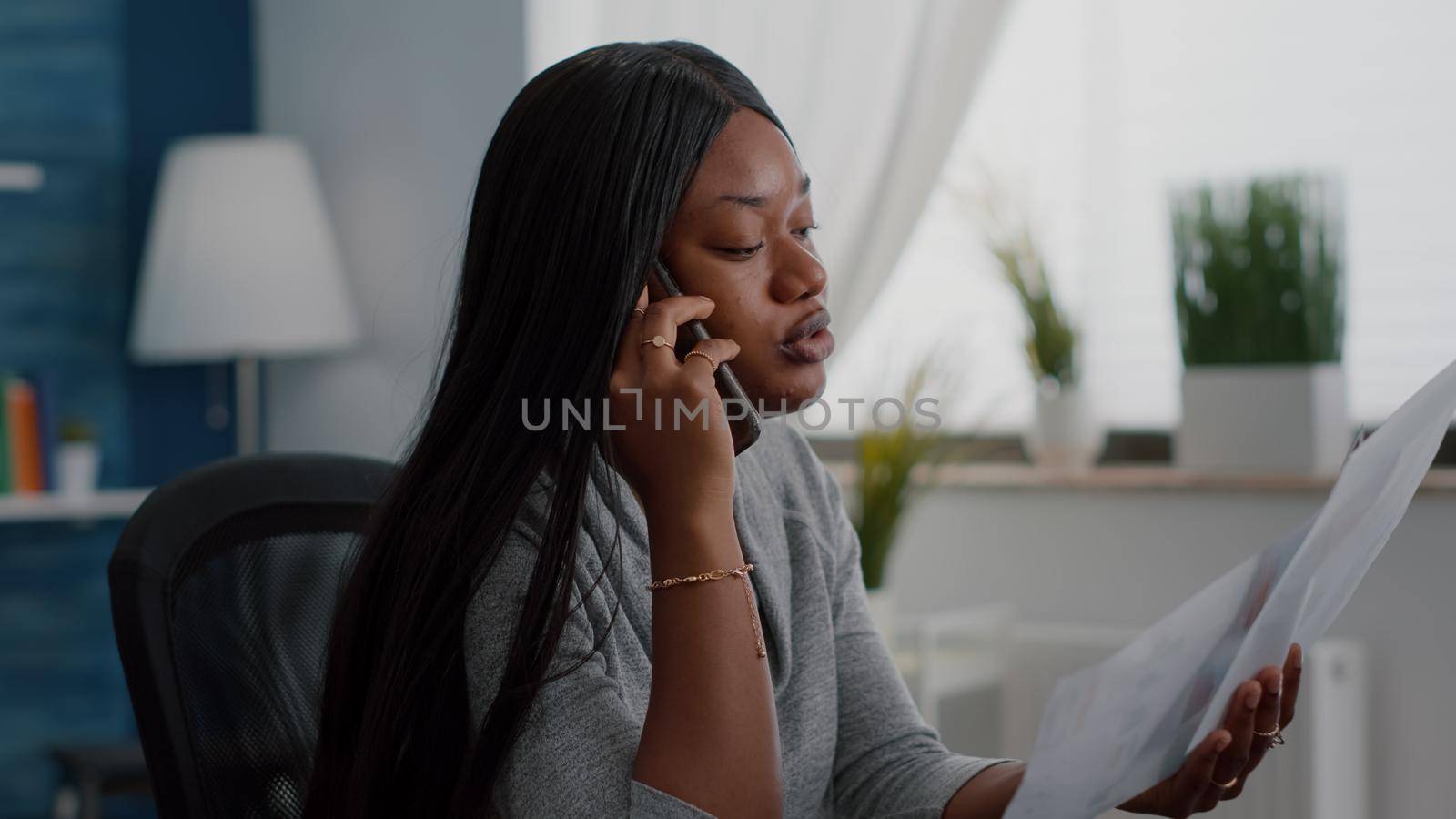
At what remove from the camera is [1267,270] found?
2039 millimetres

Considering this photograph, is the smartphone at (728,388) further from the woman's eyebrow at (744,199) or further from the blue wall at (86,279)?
the blue wall at (86,279)

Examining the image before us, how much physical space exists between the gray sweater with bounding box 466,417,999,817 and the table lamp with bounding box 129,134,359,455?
1.74 m

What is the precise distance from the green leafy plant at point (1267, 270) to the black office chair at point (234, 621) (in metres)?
1.40

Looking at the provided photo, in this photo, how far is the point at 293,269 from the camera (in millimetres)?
2793

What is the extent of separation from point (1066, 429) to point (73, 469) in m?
2.01

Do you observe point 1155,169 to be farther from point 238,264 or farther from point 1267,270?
point 238,264

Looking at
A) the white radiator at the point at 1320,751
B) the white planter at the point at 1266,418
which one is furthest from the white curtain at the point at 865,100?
the white radiator at the point at 1320,751

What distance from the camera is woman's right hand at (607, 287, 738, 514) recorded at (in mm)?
899

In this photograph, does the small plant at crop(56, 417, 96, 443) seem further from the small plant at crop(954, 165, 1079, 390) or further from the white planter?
the white planter

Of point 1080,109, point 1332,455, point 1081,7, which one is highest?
point 1081,7

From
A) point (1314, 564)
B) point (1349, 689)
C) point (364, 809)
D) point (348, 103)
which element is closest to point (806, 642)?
point (364, 809)

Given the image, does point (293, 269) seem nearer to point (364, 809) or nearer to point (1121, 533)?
point (1121, 533)

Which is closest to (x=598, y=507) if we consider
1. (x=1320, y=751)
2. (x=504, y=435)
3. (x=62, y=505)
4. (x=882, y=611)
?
(x=504, y=435)

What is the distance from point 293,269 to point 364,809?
2.06 m
